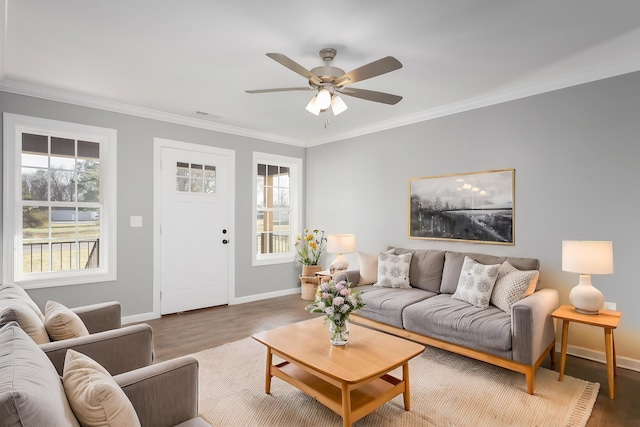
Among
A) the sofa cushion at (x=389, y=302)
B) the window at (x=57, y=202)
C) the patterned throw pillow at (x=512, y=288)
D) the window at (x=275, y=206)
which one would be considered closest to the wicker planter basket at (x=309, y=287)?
the window at (x=275, y=206)

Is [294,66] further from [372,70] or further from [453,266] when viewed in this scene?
[453,266]

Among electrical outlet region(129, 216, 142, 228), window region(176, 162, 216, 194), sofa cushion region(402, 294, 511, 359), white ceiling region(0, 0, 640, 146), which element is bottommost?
sofa cushion region(402, 294, 511, 359)

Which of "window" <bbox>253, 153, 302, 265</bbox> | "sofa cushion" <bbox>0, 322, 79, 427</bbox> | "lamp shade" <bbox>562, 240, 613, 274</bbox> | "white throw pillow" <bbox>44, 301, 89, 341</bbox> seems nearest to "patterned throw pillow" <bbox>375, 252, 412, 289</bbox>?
"lamp shade" <bbox>562, 240, 613, 274</bbox>

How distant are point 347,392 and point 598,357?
262cm

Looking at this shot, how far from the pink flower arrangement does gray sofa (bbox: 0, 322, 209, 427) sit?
3.29 ft

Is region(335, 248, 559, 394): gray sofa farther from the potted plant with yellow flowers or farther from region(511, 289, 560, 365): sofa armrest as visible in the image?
the potted plant with yellow flowers

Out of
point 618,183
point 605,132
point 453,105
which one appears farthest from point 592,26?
point 453,105

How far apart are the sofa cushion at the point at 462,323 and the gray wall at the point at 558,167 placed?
0.94 m

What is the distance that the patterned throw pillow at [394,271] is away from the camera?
13.4 ft

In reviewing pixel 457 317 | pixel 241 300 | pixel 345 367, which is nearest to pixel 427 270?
pixel 457 317

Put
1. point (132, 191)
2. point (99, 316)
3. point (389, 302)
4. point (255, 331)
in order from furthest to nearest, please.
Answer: point (132, 191) → point (255, 331) → point (389, 302) → point (99, 316)

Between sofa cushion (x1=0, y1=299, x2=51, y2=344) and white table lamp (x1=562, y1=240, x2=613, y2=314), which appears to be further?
white table lamp (x1=562, y1=240, x2=613, y2=314)

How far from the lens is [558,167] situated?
3.41 metres

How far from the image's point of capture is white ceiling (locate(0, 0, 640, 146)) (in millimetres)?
2273
